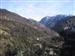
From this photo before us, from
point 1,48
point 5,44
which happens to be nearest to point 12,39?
point 5,44

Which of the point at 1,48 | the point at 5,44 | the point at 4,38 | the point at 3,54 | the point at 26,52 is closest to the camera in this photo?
the point at 26,52

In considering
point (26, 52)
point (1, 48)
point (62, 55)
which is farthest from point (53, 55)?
point (1, 48)

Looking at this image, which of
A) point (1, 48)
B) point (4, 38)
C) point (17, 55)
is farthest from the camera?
point (4, 38)

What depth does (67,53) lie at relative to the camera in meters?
99.4

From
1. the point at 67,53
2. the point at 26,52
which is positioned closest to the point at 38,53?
the point at 26,52

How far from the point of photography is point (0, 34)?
518 ft

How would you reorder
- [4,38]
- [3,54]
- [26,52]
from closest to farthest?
[26,52] → [3,54] → [4,38]

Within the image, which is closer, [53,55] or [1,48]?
[53,55]

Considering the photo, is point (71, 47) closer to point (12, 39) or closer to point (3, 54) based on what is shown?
point (3, 54)

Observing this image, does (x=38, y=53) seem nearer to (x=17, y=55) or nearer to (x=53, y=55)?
(x=53, y=55)

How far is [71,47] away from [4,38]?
65.4 metres

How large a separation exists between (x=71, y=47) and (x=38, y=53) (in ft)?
60.3

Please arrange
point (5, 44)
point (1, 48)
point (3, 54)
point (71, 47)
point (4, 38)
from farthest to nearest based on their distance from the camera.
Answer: point (4, 38), point (5, 44), point (1, 48), point (3, 54), point (71, 47)

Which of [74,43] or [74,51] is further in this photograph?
[74,43]
